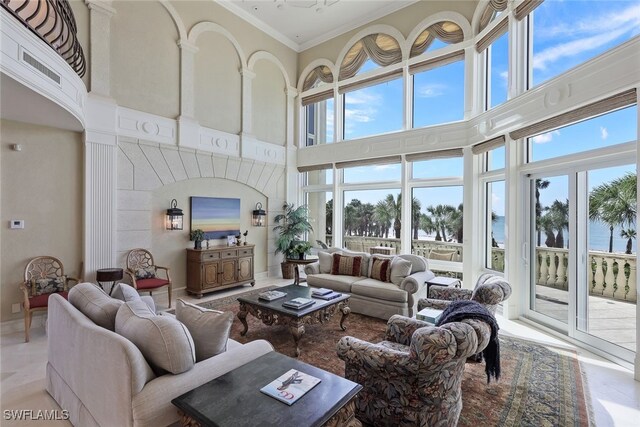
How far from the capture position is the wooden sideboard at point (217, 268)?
18.4ft

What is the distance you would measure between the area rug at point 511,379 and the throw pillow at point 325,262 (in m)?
1.31

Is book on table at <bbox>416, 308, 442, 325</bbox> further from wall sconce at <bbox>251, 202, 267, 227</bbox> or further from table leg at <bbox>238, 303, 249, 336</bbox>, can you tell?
wall sconce at <bbox>251, 202, 267, 227</bbox>

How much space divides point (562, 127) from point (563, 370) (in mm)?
2978

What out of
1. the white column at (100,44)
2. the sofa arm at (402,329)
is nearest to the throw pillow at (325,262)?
the sofa arm at (402,329)

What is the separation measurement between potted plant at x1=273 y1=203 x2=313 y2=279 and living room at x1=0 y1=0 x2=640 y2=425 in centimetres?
24

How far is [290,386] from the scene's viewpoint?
1646mm

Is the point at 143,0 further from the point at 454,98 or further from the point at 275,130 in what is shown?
the point at 454,98

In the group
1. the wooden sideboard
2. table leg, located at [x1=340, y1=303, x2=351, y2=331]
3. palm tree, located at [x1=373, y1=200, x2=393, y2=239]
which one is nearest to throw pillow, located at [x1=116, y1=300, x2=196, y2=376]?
table leg, located at [x1=340, y1=303, x2=351, y2=331]

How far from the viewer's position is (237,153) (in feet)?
22.2

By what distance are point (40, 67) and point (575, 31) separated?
242 inches

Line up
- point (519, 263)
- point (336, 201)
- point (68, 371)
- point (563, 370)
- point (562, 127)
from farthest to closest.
Answer: point (336, 201), point (519, 263), point (562, 127), point (563, 370), point (68, 371)

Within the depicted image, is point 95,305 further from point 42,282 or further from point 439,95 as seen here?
point 439,95

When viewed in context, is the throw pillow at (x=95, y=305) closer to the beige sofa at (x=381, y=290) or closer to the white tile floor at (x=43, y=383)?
the white tile floor at (x=43, y=383)

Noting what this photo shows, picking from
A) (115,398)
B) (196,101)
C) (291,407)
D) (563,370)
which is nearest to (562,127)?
(563,370)
